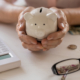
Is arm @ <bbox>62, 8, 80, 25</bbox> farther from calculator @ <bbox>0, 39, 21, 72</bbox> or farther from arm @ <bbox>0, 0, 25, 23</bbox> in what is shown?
calculator @ <bbox>0, 39, 21, 72</bbox>

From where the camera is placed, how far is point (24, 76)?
A: 0.33 m

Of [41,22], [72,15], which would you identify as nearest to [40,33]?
[41,22]

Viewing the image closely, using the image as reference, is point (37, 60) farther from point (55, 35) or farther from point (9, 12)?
point (9, 12)

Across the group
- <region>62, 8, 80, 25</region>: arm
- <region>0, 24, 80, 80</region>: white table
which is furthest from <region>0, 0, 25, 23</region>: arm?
<region>62, 8, 80, 25</region>: arm

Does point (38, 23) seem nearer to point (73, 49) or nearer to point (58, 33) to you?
point (58, 33)

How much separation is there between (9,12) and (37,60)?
280mm

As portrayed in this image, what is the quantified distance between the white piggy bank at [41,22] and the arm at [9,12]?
8.4 inches

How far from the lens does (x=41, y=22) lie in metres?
0.34

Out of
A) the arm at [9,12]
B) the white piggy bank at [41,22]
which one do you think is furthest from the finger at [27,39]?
the arm at [9,12]

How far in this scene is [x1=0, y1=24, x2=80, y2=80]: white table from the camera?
329mm

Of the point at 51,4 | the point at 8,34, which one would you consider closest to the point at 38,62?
the point at 8,34

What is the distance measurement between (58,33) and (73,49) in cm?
12

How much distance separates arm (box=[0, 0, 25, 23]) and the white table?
7 centimetres

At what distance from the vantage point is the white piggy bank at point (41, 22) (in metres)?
0.34
